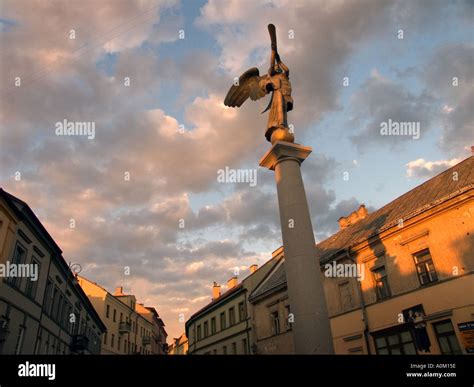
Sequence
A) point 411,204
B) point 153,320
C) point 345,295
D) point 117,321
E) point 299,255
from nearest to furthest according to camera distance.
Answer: point 299,255
point 411,204
point 345,295
point 117,321
point 153,320

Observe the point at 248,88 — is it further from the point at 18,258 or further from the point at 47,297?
the point at 47,297

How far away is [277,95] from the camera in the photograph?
11.1 m

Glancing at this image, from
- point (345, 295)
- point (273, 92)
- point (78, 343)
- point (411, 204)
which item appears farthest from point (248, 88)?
point (78, 343)

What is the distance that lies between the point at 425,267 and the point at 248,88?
1172 centimetres

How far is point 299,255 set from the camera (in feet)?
29.0

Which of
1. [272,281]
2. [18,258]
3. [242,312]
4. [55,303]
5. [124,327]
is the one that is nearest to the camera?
[18,258]

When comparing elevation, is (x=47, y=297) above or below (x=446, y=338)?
above

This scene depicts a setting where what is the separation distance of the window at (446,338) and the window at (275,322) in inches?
482

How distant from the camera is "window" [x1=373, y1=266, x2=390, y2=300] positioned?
61.4 ft

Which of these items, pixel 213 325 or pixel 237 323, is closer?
pixel 237 323

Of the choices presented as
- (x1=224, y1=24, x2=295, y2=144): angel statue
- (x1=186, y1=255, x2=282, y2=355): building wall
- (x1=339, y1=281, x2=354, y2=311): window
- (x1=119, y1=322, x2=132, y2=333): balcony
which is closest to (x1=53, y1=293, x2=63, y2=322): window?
(x1=186, y1=255, x2=282, y2=355): building wall

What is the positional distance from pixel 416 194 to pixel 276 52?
13.5m

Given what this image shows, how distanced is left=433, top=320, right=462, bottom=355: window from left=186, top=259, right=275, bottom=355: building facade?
16.0m
